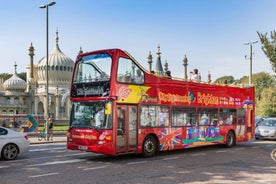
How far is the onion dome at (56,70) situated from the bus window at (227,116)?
6253cm

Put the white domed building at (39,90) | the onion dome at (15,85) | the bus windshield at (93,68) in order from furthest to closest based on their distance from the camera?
the onion dome at (15,85), the white domed building at (39,90), the bus windshield at (93,68)

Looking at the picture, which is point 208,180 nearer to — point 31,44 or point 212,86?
point 212,86

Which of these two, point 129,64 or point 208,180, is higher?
point 129,64

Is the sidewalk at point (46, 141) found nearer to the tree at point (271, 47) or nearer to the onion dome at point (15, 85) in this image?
the tree at point (271, 47)

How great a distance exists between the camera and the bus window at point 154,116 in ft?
47.2

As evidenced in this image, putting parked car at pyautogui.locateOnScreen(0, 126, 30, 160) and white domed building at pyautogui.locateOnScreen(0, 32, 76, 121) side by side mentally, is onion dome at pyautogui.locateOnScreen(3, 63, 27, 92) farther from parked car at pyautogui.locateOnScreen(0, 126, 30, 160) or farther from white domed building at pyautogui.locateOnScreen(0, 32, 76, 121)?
parked car at pyautogui.locateOnScreen(0, 126, 30, 160)

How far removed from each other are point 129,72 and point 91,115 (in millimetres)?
2199

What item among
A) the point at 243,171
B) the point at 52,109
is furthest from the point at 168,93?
the point at 52,109

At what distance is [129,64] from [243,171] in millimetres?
5668

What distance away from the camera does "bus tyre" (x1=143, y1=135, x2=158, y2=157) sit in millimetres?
14477

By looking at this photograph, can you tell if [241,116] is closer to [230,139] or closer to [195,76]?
[230,139]

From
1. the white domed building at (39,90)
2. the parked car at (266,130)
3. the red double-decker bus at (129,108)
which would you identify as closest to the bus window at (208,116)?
the red double-decker bus at (129,108)

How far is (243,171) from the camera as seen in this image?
11461 millimetres

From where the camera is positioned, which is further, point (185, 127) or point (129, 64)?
point (185, 127)
